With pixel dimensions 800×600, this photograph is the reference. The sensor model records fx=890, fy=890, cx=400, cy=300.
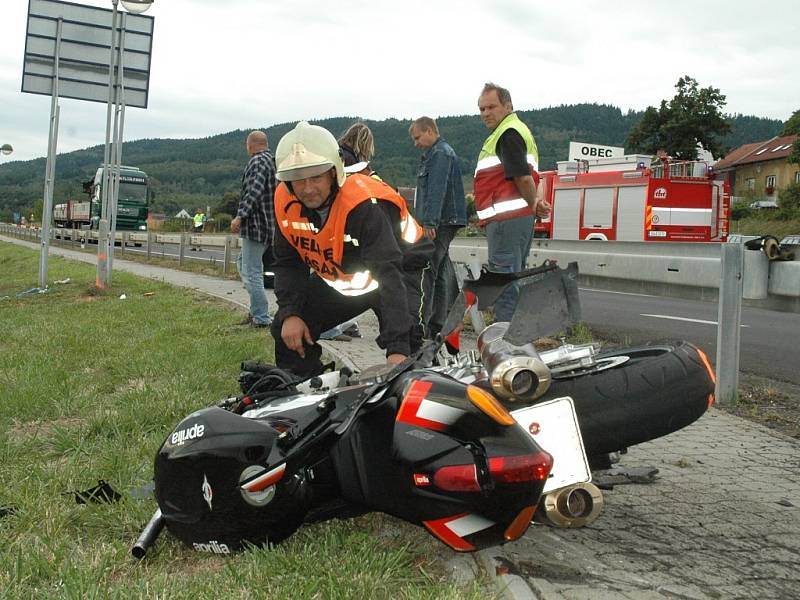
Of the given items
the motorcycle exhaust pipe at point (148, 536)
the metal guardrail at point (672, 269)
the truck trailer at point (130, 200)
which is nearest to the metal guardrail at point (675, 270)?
the metal guardrail at point (672, 269)

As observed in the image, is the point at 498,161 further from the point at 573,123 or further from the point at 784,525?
the point at 573,123

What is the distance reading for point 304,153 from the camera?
3576mm

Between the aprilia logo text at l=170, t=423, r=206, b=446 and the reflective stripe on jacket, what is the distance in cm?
392

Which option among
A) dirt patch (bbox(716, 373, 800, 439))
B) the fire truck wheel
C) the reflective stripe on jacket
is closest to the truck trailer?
the reflective stripe on jacket

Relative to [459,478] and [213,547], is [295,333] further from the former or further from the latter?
[459,478]

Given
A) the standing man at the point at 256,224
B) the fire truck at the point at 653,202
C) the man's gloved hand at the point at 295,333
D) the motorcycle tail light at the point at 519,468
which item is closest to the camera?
the motorcycle tail light at the point at 519,468

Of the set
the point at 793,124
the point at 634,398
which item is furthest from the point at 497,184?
the point at 793,124

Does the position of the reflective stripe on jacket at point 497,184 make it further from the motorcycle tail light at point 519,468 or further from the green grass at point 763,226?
the green grass at point 763,226

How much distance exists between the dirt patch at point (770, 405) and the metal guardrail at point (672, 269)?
2.03 feet

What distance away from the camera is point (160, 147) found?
550 feet

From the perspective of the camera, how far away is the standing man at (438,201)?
7.02 m

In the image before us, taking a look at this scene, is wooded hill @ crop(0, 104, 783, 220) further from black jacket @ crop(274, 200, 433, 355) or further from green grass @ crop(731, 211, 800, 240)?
black jacket @ crop(274, 200, 433, 355)

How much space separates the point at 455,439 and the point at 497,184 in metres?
4.21

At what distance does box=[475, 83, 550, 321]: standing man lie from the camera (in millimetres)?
6188
